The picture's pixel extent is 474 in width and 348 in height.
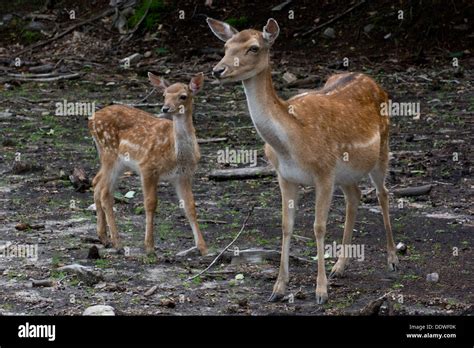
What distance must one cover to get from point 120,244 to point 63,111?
21.7 ft

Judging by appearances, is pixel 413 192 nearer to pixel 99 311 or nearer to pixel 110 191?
pixel 110 191

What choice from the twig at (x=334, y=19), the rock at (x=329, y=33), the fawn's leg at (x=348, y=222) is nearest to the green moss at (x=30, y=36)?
the twig at (x=334, y=19)

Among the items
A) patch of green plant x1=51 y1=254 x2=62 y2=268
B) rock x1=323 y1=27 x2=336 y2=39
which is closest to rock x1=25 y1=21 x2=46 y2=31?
rock x1=323 y1=27 x2=336 y2=39

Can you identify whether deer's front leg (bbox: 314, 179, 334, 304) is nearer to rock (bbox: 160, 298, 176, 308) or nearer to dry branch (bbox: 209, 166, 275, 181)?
rock (bbox: 160, 298, 176, 308)

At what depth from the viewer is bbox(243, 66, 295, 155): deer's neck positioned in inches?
337

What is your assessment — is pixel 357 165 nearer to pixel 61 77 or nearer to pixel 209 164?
pixel 209 164

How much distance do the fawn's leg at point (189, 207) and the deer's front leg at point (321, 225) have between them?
152 cm

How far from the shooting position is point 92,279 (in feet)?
30.1

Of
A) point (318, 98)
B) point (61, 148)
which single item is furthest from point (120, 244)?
point (61, 148)

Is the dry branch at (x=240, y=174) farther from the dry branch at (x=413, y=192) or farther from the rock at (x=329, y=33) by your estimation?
the rock at (x=329, y=33)

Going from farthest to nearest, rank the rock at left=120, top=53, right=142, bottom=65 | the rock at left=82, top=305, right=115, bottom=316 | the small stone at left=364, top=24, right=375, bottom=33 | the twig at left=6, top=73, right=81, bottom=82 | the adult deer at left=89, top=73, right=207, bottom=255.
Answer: the small stone at left=364, top=24, right=375, bottom=33 < the rock at left=120, top=53, right=142, bottom=65 < the twig at left=6, top=73, right=81, bottom=82 < the adult deer at left=89, top=73, right=207, bottom=255 < the rock at left=82, top=305, right=115, bottom=316

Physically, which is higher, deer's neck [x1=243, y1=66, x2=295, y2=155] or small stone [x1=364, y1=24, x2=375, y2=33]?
small stone [x1=364, y1=24, x2=375, y2=33]

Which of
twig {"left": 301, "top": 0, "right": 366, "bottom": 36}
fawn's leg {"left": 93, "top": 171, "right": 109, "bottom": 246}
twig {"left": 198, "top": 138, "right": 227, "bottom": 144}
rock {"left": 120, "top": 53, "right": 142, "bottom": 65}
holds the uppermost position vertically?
twig {"left": 301, "top": 0, "right": 366, "bottom": 36}

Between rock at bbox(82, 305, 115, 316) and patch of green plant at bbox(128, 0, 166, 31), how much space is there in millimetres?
14625
